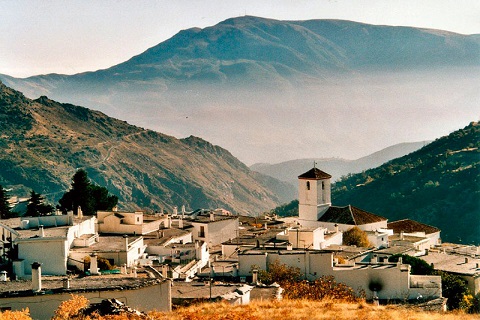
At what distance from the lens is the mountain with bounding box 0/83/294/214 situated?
11344 cm

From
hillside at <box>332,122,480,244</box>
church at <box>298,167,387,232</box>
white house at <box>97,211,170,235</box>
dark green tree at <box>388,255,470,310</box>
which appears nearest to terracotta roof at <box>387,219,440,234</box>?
church at <box>298,167,387,232</box>

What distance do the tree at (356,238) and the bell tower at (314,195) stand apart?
252 inches

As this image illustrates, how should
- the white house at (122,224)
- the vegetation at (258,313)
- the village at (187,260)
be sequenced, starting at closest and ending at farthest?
1. the vegetation at (258,313)
2. the village at (187,260)
3. the white house at (122,224)

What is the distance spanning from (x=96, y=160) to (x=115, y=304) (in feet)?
409

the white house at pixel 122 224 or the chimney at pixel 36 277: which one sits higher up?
the white house at pixel 122 224

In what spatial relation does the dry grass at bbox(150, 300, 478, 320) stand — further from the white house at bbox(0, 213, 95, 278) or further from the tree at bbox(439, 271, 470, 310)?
the tree at bbox(439, 271, 470, 310)

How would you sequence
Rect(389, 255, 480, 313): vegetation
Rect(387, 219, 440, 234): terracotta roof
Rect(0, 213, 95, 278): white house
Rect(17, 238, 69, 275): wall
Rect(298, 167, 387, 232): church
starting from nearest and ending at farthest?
1. Rect(0, 213, 95, 278): white house
2. Rect(17, 238, 69, 275): wall
3. Rect(389, 255, 480, 313): vegetation
4. Rect(298, 167, 387, 232): church
5. Rect(387, 219, 440, 234): terracotta roof

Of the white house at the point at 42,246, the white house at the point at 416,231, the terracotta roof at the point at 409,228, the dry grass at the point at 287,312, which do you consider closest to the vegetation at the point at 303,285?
the dry grass at the point at 287,312

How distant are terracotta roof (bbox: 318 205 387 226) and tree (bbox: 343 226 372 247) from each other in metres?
2.61

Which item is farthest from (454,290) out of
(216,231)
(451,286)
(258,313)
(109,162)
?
(109,162)

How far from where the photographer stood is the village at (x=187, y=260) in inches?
717

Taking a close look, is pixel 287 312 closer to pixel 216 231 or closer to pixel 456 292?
pixel 456 292

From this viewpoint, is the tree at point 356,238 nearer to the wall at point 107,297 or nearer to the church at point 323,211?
the church at point 323,211

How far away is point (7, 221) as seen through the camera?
32.5m
